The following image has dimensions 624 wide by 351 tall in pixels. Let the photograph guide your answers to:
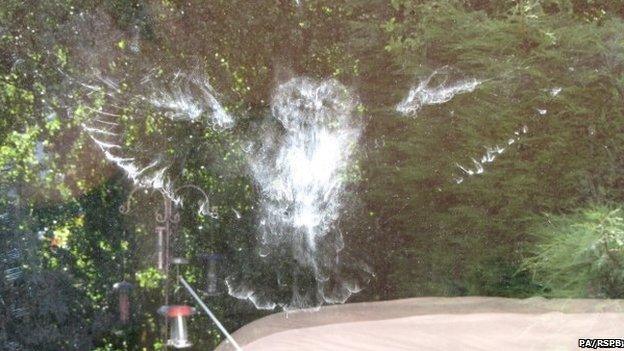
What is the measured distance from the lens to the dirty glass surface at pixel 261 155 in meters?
4.03

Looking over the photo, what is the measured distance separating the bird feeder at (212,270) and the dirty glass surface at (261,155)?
0.01m

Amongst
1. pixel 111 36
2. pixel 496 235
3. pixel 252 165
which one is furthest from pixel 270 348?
pixel 111 36

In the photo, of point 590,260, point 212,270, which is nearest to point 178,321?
point 212,270

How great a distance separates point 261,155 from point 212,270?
27.4 inches

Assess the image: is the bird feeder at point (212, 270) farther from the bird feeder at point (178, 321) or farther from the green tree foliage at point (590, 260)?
the green tree foliage at point (590, 260)

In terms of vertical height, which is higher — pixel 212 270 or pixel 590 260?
pixel 212 270

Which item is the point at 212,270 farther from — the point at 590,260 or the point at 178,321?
the point at 590,260

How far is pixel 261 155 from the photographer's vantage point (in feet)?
15.0

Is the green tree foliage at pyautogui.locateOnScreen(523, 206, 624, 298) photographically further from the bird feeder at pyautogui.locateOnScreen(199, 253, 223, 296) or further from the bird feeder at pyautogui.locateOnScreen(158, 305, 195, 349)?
the bird feeder at pyautogui.locateOnScreen(199, 253, 223, 296)

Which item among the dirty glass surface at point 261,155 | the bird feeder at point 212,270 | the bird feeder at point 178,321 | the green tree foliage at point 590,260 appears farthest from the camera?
the bird feeder at point 212,270

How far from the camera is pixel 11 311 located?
14.0ft

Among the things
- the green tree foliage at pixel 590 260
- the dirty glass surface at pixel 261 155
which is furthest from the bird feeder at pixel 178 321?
the green tree foliage at pixel 590 260

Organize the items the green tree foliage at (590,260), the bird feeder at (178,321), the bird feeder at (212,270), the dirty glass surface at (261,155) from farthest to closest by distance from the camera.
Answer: the bird feeder at (212,270)
the dirty glass surface at (261,155)
the bird feeder at (178,321)
the green tree foliage at (590,260)

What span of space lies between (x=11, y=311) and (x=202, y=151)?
132 centimetres
